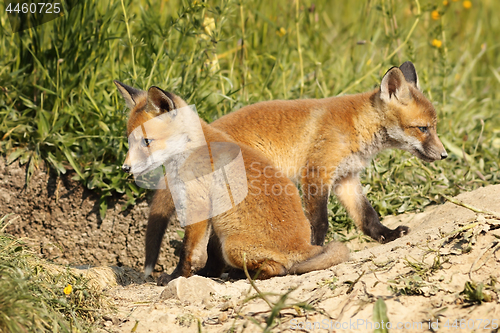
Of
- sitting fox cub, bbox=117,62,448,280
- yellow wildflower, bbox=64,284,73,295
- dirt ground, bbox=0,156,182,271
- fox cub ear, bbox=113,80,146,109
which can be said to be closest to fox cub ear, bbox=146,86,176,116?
fox cub ear, bbox=113,80,146,109

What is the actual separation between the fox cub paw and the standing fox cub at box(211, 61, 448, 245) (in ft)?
0.06

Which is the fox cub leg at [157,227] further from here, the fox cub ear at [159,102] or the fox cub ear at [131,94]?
the fox cub ear at [131,94]

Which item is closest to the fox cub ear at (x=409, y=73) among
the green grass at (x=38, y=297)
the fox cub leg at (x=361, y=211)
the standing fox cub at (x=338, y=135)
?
the standing fox cub at (x=338, y=135)

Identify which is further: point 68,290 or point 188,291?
point 188,291

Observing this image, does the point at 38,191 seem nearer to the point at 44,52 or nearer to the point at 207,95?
the point at 44,52

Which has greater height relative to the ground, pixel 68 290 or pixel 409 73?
pixel 409 73

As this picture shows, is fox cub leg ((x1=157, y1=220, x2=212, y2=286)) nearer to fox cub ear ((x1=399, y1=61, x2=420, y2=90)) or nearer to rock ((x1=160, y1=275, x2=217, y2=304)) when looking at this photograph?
rock ((x1=160, y1=275, x2=217, y2=304))

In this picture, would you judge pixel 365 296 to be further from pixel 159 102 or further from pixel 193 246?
pixel 159 102

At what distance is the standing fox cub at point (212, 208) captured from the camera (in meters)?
3.57

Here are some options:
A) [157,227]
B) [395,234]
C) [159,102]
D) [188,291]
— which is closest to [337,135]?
[395,234]

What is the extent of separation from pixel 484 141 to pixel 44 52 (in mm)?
5271

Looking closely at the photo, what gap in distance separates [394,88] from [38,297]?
3594 mm

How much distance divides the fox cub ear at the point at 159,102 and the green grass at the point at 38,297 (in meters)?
1.43

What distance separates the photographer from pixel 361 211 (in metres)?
4.73
